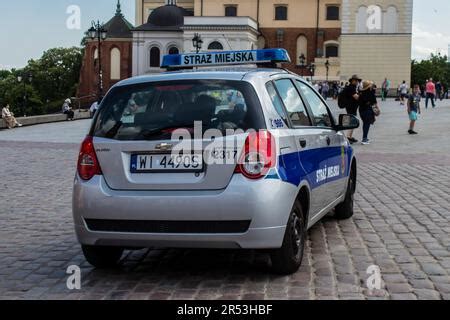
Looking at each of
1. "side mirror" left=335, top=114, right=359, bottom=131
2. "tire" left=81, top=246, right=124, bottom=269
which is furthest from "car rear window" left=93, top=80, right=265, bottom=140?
"side mirror" left=335, top=114, right=359, bottom=131

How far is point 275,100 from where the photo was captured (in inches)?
232

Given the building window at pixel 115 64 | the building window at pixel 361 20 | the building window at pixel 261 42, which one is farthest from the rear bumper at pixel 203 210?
the building window at pixel 115 64

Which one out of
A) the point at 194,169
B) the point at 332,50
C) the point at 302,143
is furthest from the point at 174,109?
the point at 332,50

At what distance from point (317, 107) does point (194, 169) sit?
7.98 feet

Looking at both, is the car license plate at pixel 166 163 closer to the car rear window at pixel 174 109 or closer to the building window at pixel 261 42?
the car rear window at pixel 174 109

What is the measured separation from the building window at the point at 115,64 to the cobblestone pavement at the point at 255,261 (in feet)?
257

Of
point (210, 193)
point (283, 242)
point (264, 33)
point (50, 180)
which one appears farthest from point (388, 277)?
point (264, 33)

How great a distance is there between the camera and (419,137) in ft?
74.0

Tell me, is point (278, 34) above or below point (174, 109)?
above

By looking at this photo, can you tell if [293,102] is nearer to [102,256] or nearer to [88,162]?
[88,162]

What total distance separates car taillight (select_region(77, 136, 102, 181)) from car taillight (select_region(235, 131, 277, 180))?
1.22 metres

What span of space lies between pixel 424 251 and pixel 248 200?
2348mm

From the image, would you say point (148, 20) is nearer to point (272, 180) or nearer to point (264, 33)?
point (264, 33)

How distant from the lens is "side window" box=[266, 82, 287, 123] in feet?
19.1
